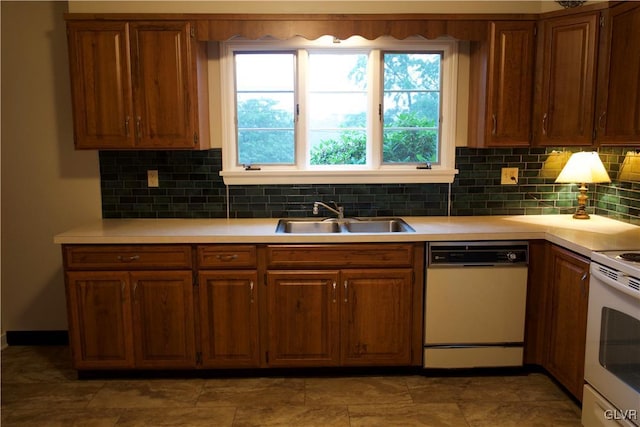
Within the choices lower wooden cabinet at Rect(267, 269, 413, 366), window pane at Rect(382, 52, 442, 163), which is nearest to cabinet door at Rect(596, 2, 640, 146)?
window pane at Rect(382, 52, 442, 163)

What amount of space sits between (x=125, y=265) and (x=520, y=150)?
2.55m

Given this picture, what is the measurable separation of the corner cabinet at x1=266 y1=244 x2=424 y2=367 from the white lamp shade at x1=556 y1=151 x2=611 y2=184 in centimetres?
109

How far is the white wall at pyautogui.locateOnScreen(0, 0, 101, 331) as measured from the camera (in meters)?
3.34

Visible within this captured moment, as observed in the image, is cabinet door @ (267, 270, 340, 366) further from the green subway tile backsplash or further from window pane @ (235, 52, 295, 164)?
window pane @ (235, 52, 295, 164)

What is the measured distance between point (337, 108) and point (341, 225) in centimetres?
78

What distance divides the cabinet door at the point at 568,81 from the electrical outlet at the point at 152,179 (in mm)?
2409

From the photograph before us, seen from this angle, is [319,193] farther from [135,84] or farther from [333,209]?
[135,84]

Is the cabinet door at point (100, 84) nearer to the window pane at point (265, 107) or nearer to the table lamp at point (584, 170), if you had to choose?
the window pane at point (265, 107)

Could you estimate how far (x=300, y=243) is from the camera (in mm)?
2910

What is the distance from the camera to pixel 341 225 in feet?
11.0

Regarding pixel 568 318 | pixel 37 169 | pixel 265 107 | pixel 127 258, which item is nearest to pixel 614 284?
pixel 568 318

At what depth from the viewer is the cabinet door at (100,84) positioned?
300 centimetres

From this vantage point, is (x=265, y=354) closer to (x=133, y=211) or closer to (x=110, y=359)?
(x=110, y=359)

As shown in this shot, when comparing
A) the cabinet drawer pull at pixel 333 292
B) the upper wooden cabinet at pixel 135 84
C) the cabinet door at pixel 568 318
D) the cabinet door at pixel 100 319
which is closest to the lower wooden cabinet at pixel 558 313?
the cabinet door at pixel 568 318
